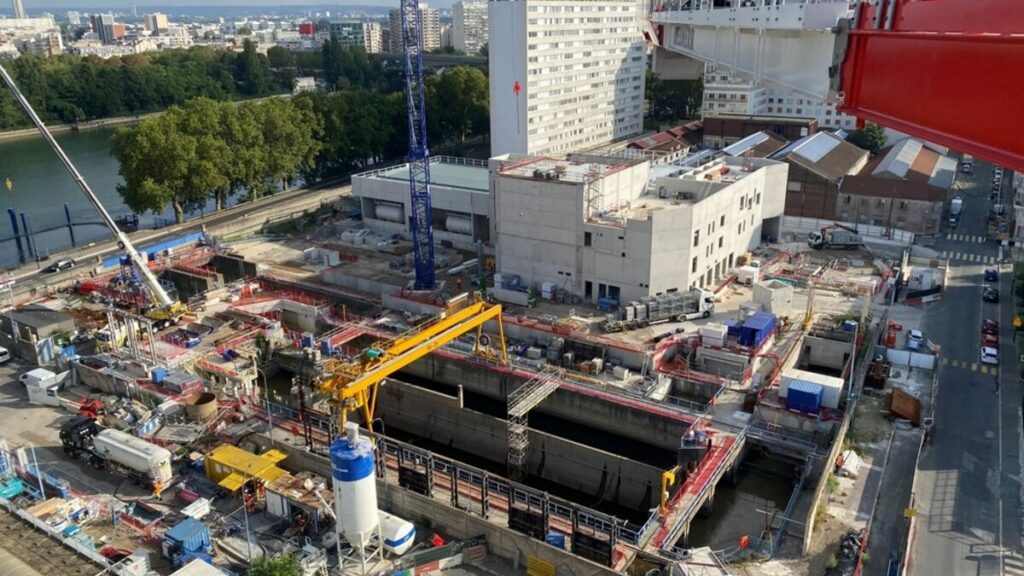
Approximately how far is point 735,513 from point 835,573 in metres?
4.37

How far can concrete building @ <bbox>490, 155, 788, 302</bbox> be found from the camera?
29.0 m

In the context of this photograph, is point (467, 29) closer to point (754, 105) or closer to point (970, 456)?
point (754, 105)

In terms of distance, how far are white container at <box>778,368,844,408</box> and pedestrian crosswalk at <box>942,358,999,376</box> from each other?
583 cm

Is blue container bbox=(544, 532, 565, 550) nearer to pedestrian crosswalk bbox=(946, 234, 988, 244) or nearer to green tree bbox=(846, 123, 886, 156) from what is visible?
pedestrian crosswalk bbox=(946, 234, 988, 244)

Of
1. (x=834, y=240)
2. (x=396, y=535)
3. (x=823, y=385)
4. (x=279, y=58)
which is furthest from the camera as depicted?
(x=279, y=58)

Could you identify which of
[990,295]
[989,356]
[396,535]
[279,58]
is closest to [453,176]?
[990,295]

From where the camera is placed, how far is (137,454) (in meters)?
19.8

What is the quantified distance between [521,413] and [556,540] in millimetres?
5538

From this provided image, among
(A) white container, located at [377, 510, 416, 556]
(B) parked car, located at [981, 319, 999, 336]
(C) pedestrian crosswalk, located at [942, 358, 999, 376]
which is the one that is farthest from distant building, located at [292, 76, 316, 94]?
(A) white container, located at [377, 510, 416, 556]

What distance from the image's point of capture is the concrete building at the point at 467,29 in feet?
574

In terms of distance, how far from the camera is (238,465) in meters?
19.7

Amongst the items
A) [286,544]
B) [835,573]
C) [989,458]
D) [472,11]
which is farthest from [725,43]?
[472,11]

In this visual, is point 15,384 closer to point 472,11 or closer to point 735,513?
point 735,513

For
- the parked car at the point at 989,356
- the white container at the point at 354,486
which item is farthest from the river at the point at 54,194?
the parked car at the point at 989,356
